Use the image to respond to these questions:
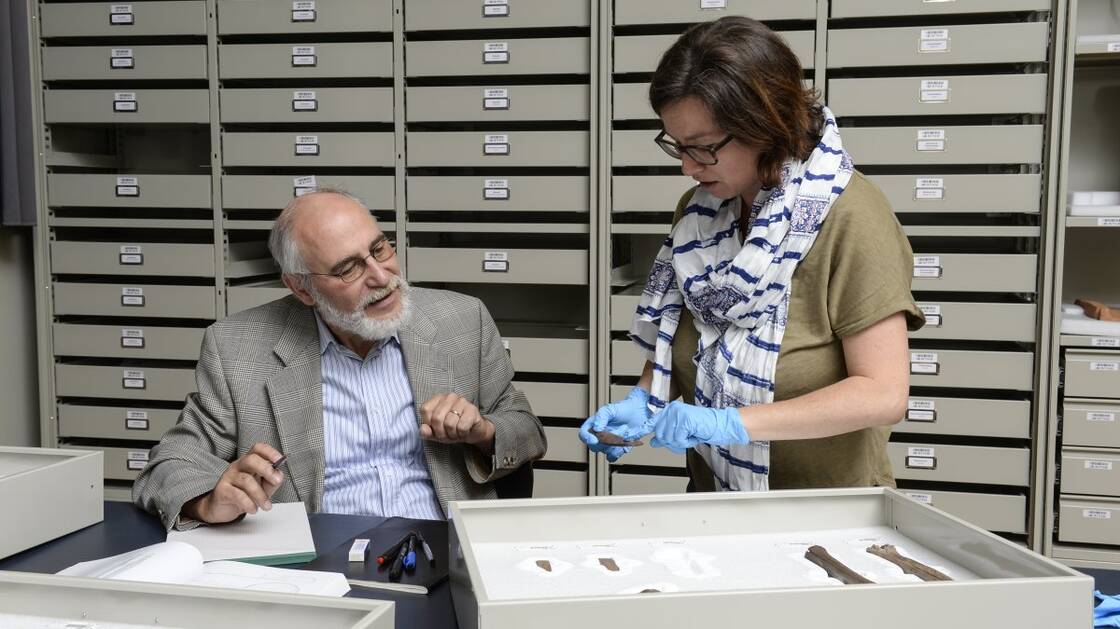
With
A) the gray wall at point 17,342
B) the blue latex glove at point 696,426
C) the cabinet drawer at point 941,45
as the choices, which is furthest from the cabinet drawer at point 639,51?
the gray wall at point 17,342

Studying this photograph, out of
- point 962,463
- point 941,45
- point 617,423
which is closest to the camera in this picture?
point 617,423

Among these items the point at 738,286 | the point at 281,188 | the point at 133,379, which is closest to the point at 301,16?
the point at 281,188

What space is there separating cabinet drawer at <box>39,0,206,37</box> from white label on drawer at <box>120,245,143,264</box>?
685mm

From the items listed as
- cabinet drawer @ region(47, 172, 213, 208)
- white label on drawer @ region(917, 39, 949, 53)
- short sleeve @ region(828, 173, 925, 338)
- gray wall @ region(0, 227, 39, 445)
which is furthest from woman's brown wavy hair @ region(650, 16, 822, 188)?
gray wall @ region(0, 227, 39, 445)

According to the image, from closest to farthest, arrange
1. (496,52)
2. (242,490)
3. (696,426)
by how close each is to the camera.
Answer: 1. (696,426)
2. (242,490)
3. (496,52)

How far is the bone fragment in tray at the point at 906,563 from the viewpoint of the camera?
876 millimetres

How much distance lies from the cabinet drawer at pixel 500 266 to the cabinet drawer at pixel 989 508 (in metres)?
1.16

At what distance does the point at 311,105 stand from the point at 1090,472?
2.51 meters

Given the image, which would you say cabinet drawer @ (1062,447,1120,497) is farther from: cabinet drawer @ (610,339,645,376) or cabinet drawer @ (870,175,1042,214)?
cabinet drawer @ (610,339,645,376)

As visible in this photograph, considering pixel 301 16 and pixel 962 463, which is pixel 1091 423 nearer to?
pixel 962 463

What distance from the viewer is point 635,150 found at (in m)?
2.76

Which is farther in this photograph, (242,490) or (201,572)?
(242,490)

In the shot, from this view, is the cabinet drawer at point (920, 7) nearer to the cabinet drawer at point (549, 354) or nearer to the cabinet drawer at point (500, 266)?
the cabinet drawer at point (500, 266)

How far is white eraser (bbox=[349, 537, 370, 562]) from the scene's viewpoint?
1222 millimetres
